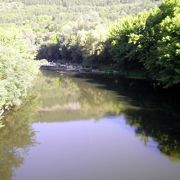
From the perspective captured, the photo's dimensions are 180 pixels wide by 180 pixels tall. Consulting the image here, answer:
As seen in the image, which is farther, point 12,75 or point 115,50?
point 115,50

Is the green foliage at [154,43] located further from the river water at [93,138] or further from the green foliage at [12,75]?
the green foliage at [12,75]

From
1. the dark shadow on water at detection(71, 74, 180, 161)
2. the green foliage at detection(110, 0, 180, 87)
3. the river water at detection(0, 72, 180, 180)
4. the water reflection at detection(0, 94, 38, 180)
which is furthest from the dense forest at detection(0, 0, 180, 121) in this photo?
the river water at detection(0, 72, 180, 180)

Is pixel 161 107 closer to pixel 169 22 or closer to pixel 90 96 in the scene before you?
pixel 90 96

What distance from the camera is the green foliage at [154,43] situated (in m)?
63.5

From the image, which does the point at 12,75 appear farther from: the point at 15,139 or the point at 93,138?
the point at 93,138

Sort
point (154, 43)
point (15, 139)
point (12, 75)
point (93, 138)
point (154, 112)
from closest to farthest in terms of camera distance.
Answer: point (15, 139), point (93, 138), point (12, 75), point (154, 112), point (154, 43)

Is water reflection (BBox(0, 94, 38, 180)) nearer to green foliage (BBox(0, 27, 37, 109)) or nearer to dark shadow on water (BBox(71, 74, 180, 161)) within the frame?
green foliage (BBox(0, 27, 37, 109))

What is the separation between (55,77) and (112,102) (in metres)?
39.0

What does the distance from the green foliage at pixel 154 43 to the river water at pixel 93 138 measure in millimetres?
4858

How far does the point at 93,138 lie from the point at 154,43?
4303 cm

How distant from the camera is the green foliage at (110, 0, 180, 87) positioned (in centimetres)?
6353

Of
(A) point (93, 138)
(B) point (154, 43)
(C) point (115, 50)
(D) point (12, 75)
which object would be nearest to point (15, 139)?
(A) point (93, 138)

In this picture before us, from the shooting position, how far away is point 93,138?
133 ft

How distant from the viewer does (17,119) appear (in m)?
47.0
